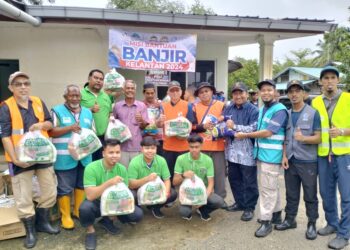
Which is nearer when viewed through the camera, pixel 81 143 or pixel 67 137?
pixel 81 143

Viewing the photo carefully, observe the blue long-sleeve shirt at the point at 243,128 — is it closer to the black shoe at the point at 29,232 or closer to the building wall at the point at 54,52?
the black shoe at the point at 29,232

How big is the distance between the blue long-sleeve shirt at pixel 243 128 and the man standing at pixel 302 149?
47cm

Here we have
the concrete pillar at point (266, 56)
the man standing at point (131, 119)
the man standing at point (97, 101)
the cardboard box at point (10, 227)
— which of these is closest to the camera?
the cardboard box at point (10, 227)

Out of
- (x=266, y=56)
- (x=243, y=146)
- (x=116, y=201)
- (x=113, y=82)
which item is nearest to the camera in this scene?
(x=116, y=201)

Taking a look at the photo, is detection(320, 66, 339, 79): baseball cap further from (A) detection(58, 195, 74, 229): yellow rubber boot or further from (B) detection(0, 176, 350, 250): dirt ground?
(A) detection(58, 195, 74, 229): yellow rubber boot

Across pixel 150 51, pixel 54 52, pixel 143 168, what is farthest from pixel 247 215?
pixel 54 52

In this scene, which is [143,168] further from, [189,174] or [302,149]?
[302,149]

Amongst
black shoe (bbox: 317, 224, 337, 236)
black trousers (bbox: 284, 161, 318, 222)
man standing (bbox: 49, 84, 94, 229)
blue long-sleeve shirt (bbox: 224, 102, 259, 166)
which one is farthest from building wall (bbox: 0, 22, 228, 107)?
black shoe (bbox: 317, 224, 337, 236)

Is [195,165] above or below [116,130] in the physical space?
below

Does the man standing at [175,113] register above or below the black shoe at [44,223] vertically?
above

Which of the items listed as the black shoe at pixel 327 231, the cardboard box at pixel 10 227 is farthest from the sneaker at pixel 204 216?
the cardboard box at pixel 10 227

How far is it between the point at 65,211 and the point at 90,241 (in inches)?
26.1

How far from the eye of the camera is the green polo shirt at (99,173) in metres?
3.47

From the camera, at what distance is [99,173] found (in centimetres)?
354
